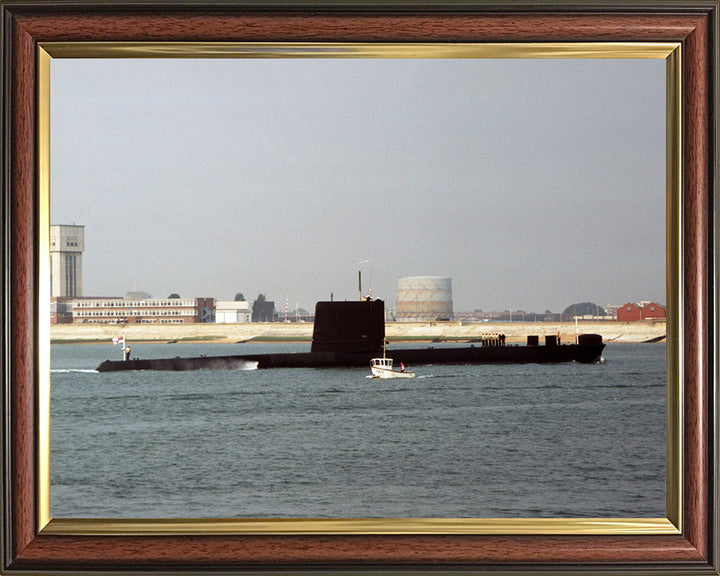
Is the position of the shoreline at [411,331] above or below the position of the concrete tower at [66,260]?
below

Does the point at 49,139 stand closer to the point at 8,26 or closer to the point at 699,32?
the point at 8,26

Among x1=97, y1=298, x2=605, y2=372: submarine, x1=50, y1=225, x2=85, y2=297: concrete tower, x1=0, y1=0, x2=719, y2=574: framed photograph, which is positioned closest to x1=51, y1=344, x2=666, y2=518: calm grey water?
x1=0, y1=0, x2=719, y2=574: framed photograph

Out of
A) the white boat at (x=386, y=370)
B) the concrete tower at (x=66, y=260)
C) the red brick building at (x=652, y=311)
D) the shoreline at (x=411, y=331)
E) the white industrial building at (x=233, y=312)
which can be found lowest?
the white boat at (x=386, y=370)

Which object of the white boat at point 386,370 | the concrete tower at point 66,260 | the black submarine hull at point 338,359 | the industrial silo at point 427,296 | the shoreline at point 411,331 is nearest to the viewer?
the concrete tower at point 66,260

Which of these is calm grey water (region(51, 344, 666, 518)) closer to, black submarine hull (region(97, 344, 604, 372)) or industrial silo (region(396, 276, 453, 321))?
black submarine hull (region(97, 344, 604, 372))

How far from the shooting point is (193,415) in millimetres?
13625

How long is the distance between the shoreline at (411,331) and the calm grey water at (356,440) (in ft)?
0.32

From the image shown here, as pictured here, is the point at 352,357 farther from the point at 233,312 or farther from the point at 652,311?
the point at 652,311

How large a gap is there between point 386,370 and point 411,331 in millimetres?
11885

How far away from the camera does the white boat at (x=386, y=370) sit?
1661 centimetres

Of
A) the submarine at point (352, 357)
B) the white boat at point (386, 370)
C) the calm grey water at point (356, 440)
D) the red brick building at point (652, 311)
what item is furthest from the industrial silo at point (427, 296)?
the white boat at point (386, 370)

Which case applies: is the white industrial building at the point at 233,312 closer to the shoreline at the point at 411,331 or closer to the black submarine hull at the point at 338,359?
the shoreline at the point at 411,331

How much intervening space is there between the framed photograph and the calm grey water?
8 cm

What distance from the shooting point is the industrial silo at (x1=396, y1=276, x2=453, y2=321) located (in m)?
3.68
